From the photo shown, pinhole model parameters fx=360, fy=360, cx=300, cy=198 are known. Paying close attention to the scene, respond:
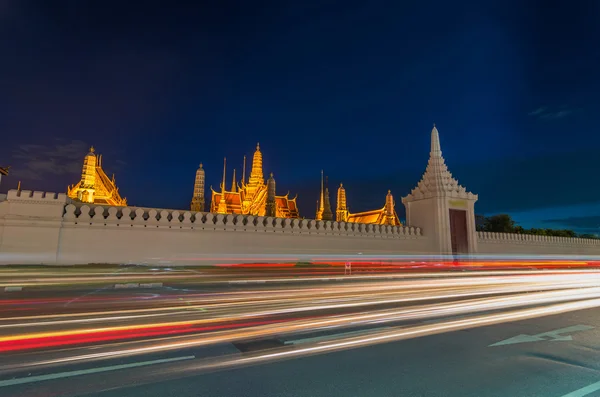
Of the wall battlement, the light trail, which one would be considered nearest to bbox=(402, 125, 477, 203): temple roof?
the light trail

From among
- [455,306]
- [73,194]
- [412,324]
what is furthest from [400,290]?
[73,194]

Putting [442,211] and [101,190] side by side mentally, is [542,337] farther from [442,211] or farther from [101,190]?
[101,190]

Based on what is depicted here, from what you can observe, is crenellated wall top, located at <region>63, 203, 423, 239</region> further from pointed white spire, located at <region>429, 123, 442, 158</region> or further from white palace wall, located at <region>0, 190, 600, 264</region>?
pointed white spire, located at <region>429, 123, 442, 158</region>

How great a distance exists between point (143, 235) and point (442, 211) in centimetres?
2042

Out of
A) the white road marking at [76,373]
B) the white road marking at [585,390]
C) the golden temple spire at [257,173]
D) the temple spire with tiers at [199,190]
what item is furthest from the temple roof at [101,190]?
the white road marking at [585,390]

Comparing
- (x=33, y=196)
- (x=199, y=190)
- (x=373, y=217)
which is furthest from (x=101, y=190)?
(x=373, y=217)

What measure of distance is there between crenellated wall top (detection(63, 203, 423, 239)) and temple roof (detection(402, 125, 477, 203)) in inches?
274

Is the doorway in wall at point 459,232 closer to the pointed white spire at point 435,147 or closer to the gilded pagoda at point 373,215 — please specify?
the pointed white spire at point 435,147

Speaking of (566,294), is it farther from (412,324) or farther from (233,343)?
(233,343)

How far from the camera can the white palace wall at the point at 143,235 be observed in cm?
1410

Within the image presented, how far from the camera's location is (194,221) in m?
17.4

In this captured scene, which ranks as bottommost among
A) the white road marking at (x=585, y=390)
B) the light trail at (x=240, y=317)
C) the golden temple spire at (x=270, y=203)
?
the white road marking at (x=585, y=390)

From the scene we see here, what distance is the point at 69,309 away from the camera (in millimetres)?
7992

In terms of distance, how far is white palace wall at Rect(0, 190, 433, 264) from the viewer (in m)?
14.1
